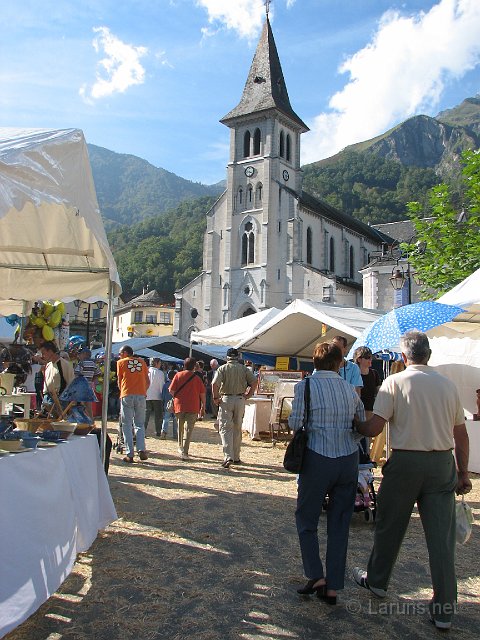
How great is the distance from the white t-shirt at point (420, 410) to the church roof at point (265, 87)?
153 ft

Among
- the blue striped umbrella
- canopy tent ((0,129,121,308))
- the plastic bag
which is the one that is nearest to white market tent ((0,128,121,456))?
canopy tent ((0,129,121,308))

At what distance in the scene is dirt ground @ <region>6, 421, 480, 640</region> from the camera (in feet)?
10.5

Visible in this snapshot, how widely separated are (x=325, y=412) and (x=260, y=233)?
142 feet

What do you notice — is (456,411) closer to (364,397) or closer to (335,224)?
(364,397)

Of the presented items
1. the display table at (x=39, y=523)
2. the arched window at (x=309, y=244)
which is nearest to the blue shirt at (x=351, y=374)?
the display table at (x=39, y=523)

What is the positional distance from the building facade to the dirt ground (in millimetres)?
37972

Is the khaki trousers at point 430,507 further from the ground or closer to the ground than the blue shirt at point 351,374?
closer to the ground

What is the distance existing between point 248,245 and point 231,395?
128 ft

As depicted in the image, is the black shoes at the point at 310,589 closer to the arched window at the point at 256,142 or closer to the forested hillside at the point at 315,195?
the arched window at the point at 256,142

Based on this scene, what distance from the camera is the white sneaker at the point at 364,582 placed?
3617 millimetres

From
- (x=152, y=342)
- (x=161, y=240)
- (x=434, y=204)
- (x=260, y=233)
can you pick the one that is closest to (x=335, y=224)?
(x=260, y=233)

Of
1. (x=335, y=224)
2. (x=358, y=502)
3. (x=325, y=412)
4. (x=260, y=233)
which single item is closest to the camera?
(x=325, y=412)

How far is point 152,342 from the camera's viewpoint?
875 inches

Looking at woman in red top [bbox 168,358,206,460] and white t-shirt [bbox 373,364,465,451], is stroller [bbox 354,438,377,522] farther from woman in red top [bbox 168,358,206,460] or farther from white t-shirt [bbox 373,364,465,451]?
woman in red top [bbox 168,358,206,460]
